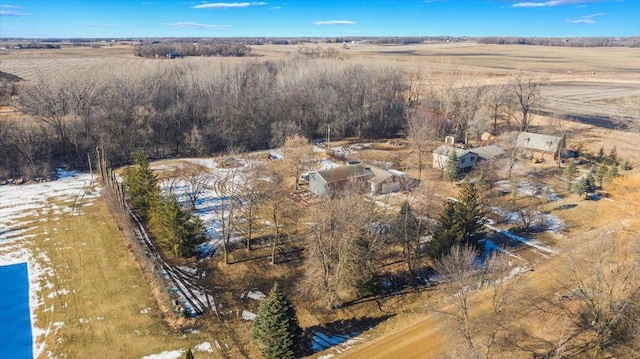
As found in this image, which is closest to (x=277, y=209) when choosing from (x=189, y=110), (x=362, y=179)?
(x=362, y=179)

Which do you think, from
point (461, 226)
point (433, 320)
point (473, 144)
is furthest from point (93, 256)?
point (473, 144)

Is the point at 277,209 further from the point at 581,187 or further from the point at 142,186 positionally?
the point at 581,187

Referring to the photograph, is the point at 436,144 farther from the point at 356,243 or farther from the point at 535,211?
the point at 356,243

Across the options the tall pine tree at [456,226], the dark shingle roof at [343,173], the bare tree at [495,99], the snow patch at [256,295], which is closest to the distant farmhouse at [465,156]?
the dark shingle roof at [343,173]

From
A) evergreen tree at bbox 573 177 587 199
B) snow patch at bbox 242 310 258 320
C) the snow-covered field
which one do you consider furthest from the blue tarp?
evergreen tree at bbox 573 177 587 199

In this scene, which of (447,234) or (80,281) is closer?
(80,281)

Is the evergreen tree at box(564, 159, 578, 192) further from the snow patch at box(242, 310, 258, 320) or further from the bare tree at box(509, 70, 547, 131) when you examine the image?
the snow patch at box(242, 310, 258, 320)

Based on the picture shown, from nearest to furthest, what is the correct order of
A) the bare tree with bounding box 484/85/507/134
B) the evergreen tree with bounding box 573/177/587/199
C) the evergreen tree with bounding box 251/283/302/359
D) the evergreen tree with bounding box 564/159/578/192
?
the evergreen tree with bounding box 251/283/302/359, the evergreen tree with bounding box 573/177/587/199, the evergreen tree with bounding box 564/159/578/192, the bare tree with bounding box 484/85/507/134

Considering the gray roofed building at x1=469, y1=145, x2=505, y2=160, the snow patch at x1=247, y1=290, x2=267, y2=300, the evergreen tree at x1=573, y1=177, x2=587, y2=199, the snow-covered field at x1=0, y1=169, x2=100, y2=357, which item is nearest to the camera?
the snow-covered field at x1=0, y1=169, x2=100, y2=357
